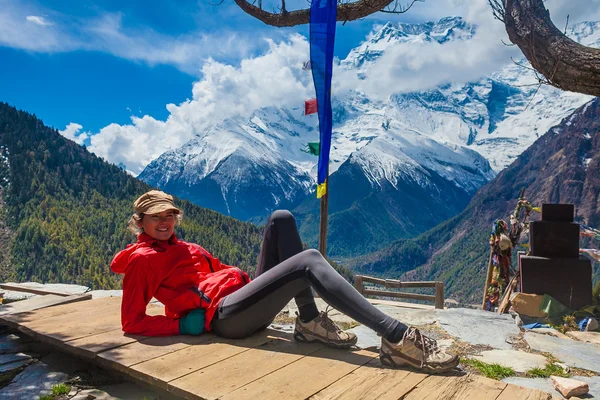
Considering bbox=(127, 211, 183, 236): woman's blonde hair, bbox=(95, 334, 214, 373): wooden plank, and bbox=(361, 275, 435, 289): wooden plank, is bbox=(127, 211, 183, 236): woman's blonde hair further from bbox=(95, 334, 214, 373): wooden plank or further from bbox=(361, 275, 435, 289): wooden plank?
bbox=(361, 275, 435, 289): wooden plank

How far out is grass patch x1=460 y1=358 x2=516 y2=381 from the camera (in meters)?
3.92

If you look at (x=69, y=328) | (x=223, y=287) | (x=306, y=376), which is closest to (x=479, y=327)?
(x=223, y=287)

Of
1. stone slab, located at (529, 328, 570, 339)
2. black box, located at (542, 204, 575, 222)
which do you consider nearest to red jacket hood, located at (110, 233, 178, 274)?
stone slab, located at (529, 328, 570, 339)

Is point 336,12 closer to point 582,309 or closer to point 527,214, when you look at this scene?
point 582,309

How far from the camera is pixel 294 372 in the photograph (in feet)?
9.84

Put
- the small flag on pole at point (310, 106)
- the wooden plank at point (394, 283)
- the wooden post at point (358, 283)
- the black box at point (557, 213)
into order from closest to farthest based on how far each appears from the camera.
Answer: the black box at point (557, 213) → the small flag on pole at point (310, 106) → the wooden post at point (358, 283) → the wooden plank at point (394, 283)

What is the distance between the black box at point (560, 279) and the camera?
289 inches

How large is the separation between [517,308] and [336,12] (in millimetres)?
4882

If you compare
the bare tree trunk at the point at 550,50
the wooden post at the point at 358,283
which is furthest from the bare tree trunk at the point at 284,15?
the wooden post at the point at 358,283

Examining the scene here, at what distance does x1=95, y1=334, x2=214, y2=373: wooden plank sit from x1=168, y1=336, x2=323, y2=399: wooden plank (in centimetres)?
42

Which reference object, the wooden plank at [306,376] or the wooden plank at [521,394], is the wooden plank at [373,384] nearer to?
the wooden plank at [306,376]

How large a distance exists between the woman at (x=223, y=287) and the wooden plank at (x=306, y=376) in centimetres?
16

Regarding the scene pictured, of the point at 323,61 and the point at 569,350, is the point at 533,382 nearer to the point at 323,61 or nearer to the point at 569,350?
the point at 569,350

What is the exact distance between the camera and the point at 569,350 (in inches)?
191
